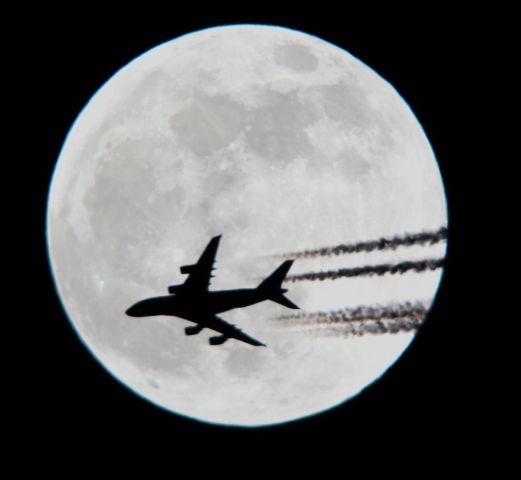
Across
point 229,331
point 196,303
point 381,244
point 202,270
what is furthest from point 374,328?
point 196,303

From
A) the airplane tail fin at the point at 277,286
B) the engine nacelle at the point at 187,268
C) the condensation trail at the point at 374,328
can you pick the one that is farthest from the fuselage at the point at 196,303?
the condensation trail at the point at 374,328

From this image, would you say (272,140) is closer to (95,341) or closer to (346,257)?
(346,257)

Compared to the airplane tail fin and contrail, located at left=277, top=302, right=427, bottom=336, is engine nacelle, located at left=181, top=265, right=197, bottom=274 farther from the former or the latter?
contrail, located at left=277, top=302, right=427, bottom=336

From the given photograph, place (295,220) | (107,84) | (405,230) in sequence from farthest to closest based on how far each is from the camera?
(107,84) < (405,230) < (295,220)

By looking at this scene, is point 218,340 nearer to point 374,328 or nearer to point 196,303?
point 196,303

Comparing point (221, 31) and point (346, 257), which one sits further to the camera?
point (221, 31)

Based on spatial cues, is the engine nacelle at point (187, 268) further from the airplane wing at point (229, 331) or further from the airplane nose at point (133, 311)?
the airplane nose at point (133, 311)

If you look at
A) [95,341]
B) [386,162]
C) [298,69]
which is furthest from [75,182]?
[386,162]
